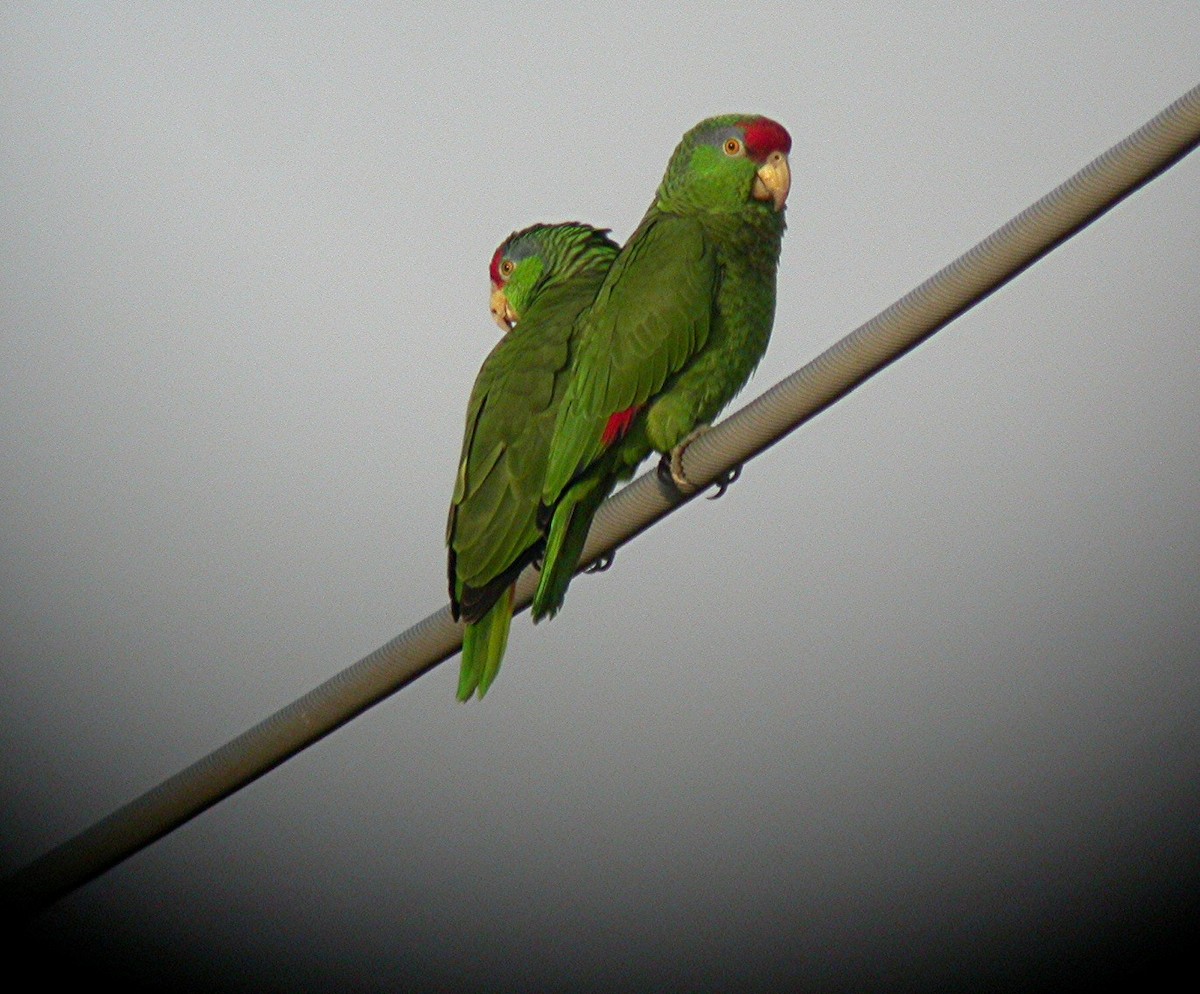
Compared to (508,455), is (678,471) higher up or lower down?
lower down

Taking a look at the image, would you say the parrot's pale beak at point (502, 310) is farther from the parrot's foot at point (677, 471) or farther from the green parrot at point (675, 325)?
the parrot's foot at point (677, 471)

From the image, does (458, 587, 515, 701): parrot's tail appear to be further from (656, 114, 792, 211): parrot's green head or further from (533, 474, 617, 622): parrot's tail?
(656, 114, 792, 211): parrot's green head

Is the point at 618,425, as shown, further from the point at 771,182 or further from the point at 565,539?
the point at 771,182

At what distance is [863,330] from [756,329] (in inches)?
54.3

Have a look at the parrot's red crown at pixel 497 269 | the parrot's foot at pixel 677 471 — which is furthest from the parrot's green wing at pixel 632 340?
the parrot's red crown at pixel 497 269

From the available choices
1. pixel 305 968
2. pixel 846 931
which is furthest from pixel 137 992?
pixel 846 931

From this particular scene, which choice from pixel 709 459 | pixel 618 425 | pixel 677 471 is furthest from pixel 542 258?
pixel 709 459

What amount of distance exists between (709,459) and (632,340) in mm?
775

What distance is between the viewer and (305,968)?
35.0 feet

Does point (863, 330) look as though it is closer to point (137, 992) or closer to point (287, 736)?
point (287, 736)

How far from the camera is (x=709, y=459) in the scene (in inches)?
98.3

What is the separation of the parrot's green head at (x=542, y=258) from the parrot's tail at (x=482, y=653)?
119 centimetres

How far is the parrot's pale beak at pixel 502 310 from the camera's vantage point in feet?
14.1

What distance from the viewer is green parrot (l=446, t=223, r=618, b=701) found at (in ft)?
9.70
